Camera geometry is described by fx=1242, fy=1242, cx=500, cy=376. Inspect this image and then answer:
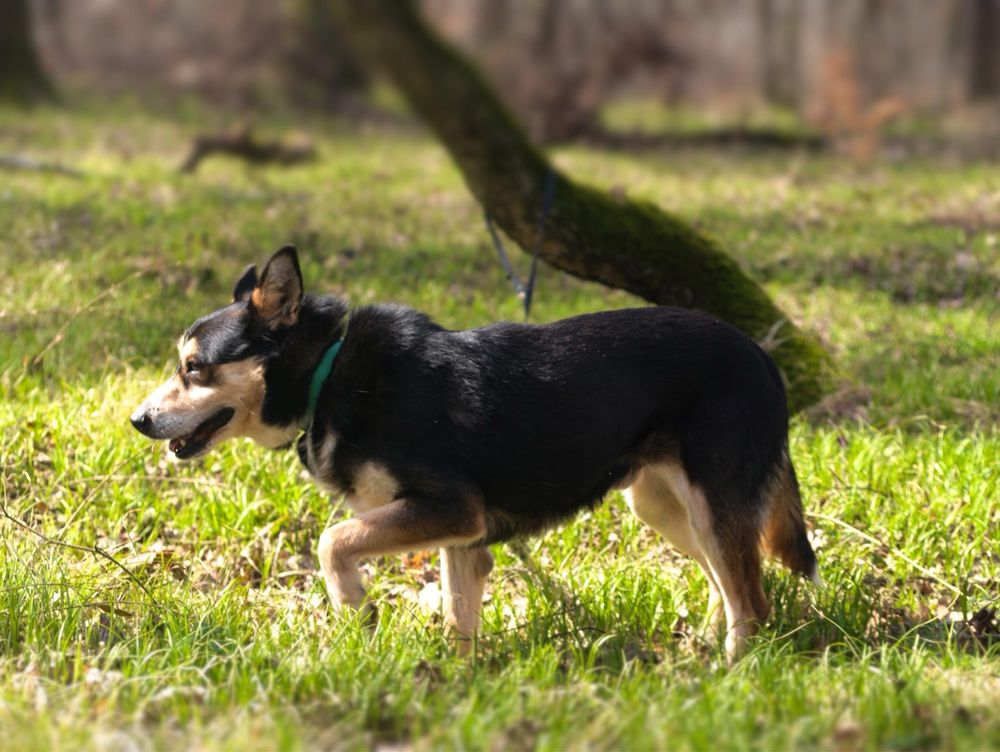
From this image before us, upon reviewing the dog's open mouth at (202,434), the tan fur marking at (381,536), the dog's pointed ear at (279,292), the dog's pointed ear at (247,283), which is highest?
the dog's pointed ear at (279,292)

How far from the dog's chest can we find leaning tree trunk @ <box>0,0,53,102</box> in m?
19.0

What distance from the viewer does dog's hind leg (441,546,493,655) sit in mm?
5230

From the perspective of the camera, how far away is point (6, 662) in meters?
4.32

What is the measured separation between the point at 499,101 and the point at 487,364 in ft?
10.8

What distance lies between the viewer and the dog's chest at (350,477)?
16.0 ft

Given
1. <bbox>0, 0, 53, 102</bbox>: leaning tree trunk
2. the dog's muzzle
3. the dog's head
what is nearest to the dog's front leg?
the dog's head

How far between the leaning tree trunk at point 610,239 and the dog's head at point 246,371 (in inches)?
101

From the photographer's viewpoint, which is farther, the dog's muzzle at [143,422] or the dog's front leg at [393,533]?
the dog's muzzle at [143,422]

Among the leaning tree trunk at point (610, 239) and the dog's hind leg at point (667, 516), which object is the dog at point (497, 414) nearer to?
the dog's hind leg at point (667, 516)

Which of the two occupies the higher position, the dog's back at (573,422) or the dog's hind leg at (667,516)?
the dog's back at (573,422)

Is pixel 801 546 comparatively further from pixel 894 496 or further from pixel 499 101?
pixel 499 101

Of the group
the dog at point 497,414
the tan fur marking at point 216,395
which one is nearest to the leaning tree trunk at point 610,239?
the dog at point 497,414

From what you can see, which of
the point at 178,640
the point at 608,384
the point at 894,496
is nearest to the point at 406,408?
the point at 608,384

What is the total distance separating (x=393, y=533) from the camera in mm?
4719
